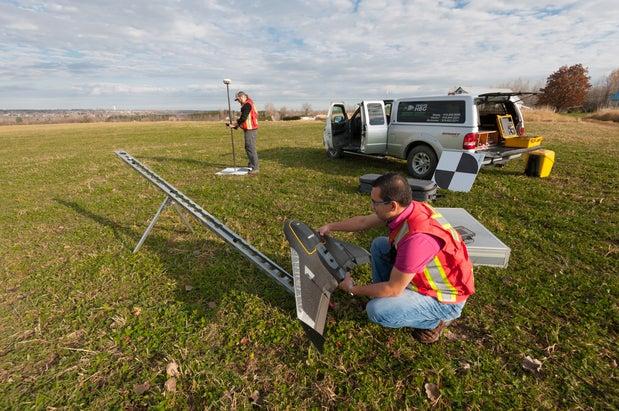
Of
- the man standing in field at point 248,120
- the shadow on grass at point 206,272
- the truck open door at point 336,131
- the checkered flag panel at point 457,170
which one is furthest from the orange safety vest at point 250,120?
the checkered flag panel at point 457,170

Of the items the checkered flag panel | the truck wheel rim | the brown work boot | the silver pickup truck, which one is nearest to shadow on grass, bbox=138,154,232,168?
the silver pickup truck

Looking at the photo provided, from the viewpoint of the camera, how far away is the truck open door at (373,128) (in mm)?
8648

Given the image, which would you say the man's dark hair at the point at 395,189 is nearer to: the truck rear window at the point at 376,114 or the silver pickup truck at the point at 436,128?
the silver pickup truck at the point at 436,128

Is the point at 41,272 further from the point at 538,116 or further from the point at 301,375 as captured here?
the point at 538,116

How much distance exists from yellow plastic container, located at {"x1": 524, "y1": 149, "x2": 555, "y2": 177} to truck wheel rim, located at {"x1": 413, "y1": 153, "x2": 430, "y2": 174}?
240 centimetres

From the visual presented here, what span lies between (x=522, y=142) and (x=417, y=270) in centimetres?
747

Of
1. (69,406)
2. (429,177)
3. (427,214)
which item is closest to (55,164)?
(69,406)

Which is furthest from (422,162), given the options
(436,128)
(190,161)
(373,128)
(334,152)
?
(190,161)

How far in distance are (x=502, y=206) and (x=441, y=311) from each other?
4.09 m

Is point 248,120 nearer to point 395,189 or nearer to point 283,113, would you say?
point 395,189

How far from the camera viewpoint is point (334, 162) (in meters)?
10.2

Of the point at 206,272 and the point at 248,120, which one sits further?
the point at 248,120

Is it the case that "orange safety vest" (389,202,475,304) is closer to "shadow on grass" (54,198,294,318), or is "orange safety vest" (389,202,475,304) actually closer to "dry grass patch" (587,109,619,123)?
"shadow on grass" (54,198,294,318)

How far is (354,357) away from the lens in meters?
2.60
